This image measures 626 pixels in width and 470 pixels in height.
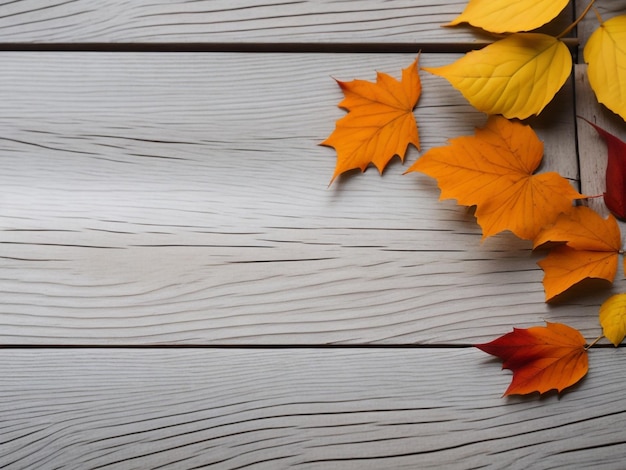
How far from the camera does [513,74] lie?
0.64m

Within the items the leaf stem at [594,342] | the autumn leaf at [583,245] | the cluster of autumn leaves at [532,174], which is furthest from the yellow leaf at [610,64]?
the leaf stem at [594,342]

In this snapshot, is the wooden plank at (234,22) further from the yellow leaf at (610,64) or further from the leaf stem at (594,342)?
the leaf stem at (594,342)

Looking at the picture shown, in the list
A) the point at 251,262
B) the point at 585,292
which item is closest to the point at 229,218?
the point at 251,262

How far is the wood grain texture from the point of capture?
65 cm

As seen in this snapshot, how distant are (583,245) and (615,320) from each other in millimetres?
88

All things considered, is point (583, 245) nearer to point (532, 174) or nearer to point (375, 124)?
point (532, 174)

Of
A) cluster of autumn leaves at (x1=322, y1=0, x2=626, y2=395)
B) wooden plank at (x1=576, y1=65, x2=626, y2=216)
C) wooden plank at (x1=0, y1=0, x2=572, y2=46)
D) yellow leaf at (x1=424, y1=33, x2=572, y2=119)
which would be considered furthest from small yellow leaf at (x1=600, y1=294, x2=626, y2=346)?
wooden plank at (x1=0, y1=0, x2=572, y2=46)

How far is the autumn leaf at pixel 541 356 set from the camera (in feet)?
2.10

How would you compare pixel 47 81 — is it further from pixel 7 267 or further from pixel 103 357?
pixel 103 357

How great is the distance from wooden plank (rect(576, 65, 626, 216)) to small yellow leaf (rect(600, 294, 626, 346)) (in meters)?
0.10

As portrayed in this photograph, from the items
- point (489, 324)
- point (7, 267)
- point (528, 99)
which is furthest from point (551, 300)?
point (7, 267)

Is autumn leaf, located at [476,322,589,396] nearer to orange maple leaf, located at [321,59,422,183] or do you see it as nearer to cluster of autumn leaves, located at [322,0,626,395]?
cluster of autumn leaves, located at [322,0,626,395]

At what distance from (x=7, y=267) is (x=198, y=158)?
0.81 ft

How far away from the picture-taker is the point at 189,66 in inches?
28.1
